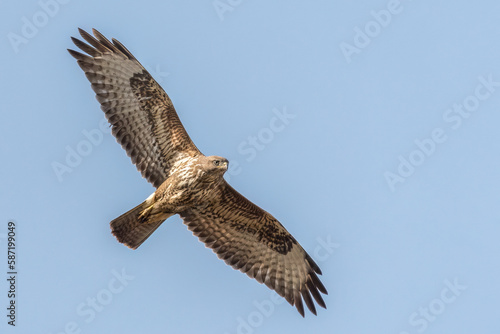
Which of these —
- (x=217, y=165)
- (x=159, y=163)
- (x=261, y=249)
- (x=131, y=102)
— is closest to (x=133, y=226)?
(x=159, y=163)

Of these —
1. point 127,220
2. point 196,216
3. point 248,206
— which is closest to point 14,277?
point 127,220

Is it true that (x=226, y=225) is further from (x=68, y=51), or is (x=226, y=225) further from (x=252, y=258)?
(x=68, y=51)

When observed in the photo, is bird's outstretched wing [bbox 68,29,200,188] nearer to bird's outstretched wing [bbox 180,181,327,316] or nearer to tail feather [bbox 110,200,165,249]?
tail feather [bbox 110,200,165,249]

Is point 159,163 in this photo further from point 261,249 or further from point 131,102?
point 261,249

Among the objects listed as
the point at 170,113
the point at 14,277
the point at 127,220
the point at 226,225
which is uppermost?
the point at 170,113

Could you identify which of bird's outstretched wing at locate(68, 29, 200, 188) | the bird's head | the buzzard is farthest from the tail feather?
the bird's head

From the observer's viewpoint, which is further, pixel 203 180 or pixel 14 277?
pixel 14 277

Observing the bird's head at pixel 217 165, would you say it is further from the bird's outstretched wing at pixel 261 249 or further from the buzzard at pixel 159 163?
the bird's outstretched wing at pixel 261 249
